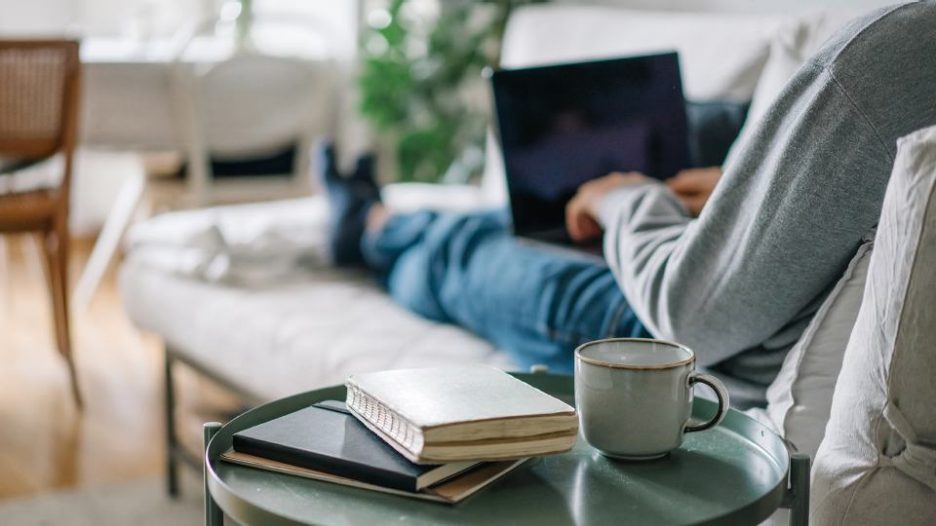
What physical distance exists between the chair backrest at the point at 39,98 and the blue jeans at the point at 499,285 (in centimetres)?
80

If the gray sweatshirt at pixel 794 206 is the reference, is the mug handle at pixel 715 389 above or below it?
below

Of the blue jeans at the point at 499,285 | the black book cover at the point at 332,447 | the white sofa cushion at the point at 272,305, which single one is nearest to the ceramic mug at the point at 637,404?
the black book cover at the point at 332,447

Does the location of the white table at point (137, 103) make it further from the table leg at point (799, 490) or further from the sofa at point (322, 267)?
the table leg at point (799, 490)

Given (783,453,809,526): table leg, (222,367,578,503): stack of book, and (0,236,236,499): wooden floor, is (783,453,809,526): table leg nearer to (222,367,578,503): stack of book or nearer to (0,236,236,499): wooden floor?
(222,367,578,503): stack of book

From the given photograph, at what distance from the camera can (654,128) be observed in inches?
58.7

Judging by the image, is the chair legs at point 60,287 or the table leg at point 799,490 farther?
the chair legs at point 60,287

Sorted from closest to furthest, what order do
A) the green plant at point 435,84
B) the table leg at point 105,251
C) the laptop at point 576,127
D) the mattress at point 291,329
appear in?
the laptop at point 576,127
the mattress at point 291,329
the green plant at point 435,84
the table leg at point 105,251

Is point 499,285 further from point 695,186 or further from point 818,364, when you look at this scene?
point 818,364

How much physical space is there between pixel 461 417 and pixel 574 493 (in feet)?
0.32

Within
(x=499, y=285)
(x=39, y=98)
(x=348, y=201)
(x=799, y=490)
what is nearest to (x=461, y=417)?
(x=799, y=490)

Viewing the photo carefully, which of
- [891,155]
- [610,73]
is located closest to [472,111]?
[610,73]

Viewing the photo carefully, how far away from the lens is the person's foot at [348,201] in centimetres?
201

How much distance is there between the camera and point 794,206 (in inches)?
35.9

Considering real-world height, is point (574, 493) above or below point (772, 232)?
below
